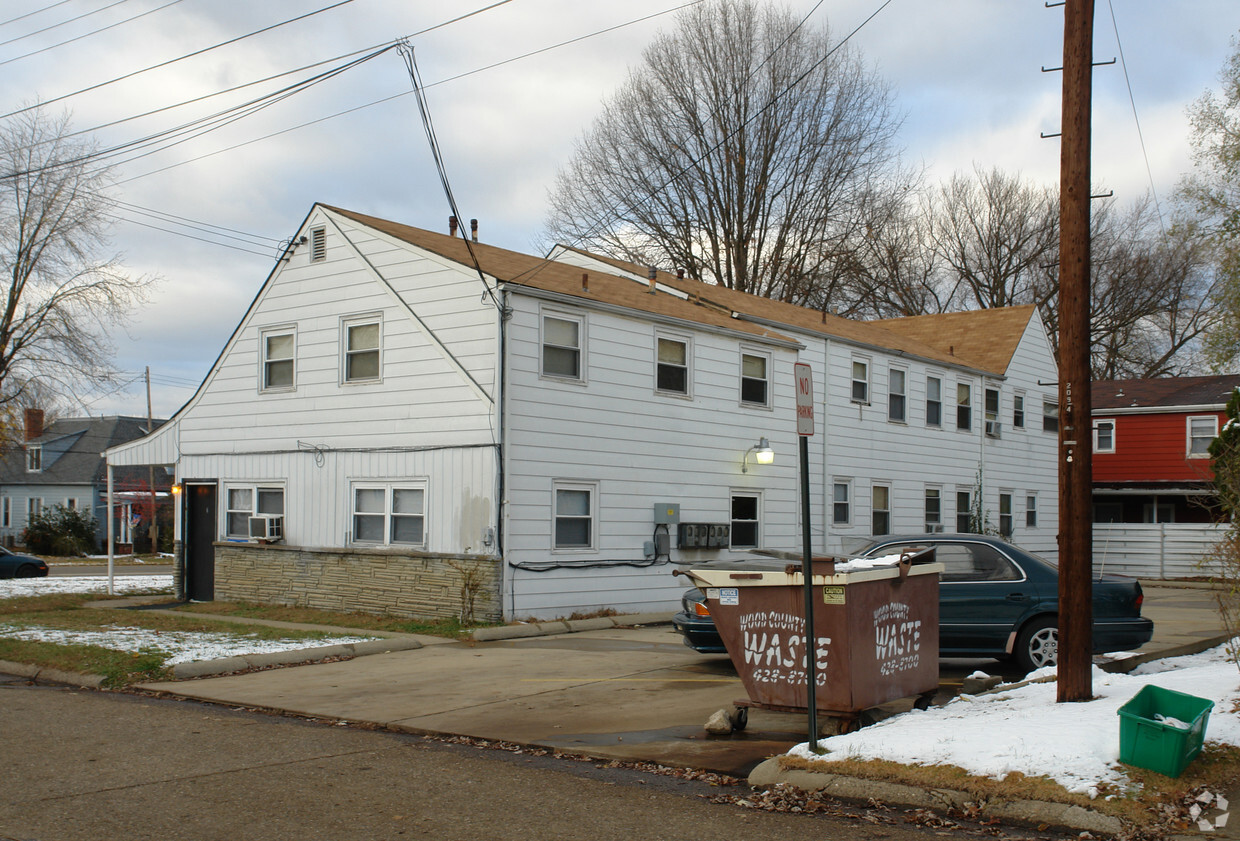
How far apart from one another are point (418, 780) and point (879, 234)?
36701mm

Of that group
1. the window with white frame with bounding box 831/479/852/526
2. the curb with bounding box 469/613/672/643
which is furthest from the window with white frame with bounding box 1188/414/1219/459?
the curb with bounding box 469/613/672/643

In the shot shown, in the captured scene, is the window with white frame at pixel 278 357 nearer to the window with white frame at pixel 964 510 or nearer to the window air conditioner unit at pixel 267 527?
the window air conditioner unit at pixel 267 527

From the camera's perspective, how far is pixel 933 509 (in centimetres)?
2627

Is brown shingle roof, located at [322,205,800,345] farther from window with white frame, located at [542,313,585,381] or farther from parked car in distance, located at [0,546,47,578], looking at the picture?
parked car in distance, located at [0,546,47,578]

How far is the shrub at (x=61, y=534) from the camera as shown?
45875 millimetres

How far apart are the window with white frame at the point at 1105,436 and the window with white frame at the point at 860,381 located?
60.5 feet

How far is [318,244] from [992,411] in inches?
730

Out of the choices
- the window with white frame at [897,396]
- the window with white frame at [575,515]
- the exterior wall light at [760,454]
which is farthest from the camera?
the window with white frame at [897,396]

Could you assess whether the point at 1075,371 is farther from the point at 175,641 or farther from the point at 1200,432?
the point at 1200,432

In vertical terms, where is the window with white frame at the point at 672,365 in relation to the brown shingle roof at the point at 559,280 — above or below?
below

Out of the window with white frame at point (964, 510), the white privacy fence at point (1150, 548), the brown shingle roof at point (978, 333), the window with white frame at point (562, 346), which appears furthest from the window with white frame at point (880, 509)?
the white privacy fence at point (1150, 548)

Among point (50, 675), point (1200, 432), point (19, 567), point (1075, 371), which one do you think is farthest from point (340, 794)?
point (1200, 432)

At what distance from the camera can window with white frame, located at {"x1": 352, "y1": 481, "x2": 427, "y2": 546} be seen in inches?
683

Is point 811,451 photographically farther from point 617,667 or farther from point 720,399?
point 617,667
